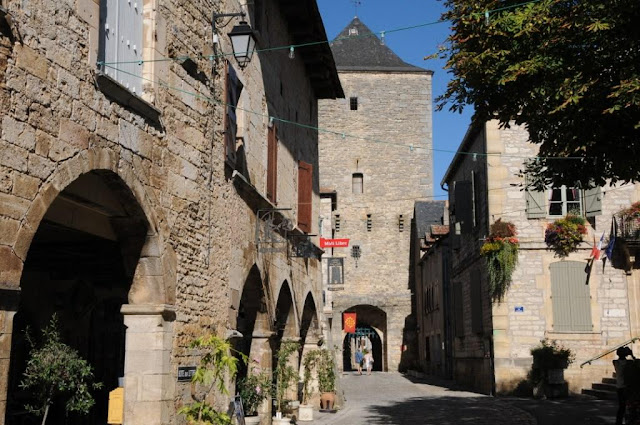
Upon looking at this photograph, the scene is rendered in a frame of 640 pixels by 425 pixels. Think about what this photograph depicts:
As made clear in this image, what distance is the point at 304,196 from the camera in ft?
50.2

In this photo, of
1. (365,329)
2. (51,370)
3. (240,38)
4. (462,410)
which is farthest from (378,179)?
(51,370)

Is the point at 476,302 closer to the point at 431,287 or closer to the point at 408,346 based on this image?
the point at 431,287

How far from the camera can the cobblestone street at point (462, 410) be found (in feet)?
42.9

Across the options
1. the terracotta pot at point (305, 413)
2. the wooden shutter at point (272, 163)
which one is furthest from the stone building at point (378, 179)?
the wooden shutter at point (272, 163)

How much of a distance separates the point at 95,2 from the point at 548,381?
14.3m

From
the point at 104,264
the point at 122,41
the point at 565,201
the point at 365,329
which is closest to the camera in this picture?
the point at 122,41

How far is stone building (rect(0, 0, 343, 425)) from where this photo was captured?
557 cm

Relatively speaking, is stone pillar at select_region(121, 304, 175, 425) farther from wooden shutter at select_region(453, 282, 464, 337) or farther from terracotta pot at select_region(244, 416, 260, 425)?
wooden shutter at select_region(453, 282, 464, 337)

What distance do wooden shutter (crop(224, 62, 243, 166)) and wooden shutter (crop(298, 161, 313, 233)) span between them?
4962mm

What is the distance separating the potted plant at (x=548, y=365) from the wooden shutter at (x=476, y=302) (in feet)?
7.64

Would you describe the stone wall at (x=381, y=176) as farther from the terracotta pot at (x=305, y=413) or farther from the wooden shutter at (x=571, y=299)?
the terracotta pot at (x=305, y=413)

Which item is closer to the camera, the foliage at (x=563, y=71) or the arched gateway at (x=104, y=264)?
the arched gateway at (x=104, y=264)

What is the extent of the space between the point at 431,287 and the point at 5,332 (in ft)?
86.9

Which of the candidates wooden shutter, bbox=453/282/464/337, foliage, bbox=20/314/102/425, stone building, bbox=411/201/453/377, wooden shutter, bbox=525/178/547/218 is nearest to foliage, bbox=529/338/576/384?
wooden shutter, bbox=525/178/547/218
